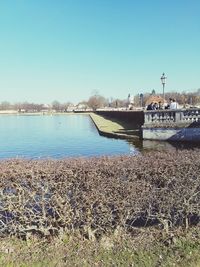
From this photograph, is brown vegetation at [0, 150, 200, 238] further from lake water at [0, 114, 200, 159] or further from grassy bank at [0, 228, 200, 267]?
lake water at [0, 114, 200, 159]

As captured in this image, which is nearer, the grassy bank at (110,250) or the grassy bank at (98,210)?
the grassy bank at (110,250)

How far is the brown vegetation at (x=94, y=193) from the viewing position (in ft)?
17.2

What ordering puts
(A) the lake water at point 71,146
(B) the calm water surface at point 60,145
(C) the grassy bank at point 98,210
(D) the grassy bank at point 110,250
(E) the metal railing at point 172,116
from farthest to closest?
1. (E) the metal railing at point 172,116
2. (B) the calm water surface at point 60,145
3. (A) the lake water at point 71,146
4. (C) the grassy bank at point 98,210
5. (D) the grassy bank at point 110,250

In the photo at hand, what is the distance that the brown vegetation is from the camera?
17.2 feet

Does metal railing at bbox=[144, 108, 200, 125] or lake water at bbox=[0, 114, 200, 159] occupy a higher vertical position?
metal railing at bbox=[144, 108, 200, 125]

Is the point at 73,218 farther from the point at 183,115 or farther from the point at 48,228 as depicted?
the point at 183,115

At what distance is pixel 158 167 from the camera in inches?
216

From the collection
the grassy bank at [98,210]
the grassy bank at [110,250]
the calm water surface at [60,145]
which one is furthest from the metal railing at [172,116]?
the grassy bank at [110,250]

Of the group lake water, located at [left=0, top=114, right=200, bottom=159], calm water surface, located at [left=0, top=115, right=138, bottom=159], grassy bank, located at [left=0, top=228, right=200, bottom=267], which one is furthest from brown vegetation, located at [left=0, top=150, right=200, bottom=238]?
calm water surface, located at [left=0, top=115, right=138, bottom=159]

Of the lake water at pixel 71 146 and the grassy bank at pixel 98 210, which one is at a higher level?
the grassy bank at pixel 98 210

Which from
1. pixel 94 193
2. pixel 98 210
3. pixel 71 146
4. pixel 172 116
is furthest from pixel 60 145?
pixel 94 193

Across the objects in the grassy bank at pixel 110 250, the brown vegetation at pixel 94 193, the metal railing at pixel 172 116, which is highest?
the metal railing at pixel 172 116

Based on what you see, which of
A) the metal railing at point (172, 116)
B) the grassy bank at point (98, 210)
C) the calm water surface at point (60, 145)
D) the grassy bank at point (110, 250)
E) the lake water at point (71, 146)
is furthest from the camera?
the metal railing at point (172, 116)

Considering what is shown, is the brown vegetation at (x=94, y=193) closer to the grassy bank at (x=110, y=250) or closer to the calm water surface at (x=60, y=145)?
the grassy bank at (x=110, y=250)
